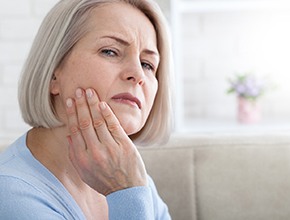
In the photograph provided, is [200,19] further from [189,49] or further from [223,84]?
[223,84]

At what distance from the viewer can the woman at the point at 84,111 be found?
1112mm

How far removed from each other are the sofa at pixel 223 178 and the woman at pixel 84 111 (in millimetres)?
392

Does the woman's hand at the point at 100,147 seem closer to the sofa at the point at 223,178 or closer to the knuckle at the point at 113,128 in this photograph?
the knuckle at the point at 113,128

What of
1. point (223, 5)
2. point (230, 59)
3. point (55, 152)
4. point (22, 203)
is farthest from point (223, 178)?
point (230, 59)

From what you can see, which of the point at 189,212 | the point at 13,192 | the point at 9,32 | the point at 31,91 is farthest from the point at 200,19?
the point at 13,192

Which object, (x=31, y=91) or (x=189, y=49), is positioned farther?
(x=189, y=49)

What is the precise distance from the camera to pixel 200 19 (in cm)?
247

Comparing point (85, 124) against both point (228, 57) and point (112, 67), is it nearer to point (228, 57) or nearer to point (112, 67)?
point (112, 67)

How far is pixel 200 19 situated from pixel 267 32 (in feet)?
1.00

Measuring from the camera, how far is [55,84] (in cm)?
119

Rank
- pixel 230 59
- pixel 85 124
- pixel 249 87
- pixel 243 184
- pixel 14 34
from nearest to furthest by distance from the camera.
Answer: pixel 85 124, pixel 243 184, pixel 14 34, pixel 249 87, pixel 230 59

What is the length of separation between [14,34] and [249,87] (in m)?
1.00

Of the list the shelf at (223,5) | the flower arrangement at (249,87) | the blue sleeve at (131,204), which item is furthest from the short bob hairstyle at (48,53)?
the flower arrangement at (249,87)

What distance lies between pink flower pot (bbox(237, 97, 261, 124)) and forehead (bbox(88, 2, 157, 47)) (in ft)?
3.68
